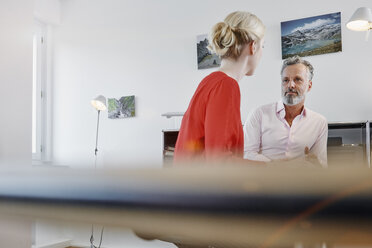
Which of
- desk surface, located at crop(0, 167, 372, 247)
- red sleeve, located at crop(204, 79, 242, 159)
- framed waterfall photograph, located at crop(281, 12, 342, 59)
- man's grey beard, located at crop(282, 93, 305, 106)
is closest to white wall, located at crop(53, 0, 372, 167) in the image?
framed waterfall photograph, located at crop(281, 12, 342, 59)

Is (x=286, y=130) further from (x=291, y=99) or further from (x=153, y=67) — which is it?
(x=153, y=67)

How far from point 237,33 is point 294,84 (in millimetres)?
1342

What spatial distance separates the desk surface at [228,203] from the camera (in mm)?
85

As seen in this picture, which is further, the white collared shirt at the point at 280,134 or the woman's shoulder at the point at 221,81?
the white collared shirt at the point at 280,134

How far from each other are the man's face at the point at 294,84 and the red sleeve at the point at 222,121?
1.35 meters

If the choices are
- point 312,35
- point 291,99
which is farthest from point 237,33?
point 312,35

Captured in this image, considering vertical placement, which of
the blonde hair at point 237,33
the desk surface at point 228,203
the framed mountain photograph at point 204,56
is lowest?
the desk surface at point 228,203

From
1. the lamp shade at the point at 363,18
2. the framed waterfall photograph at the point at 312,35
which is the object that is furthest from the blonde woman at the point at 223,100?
the framed waterfall photograph at the point at 312,35

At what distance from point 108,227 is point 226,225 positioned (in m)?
0.03

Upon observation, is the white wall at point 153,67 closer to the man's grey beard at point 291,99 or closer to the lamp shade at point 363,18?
the lamp shade at point 363,18

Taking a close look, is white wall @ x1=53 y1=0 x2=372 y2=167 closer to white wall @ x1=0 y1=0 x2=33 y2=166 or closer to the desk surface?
white wall @ x1=0 y1=0 x2=33 y2=166

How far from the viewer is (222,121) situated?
3.69 feet

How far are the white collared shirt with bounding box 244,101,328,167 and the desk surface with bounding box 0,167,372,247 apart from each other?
82.6 inches

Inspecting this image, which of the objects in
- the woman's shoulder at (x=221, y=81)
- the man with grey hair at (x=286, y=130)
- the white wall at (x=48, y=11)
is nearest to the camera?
the woman's shoulder at (x=221, y=81)
